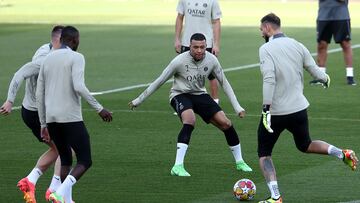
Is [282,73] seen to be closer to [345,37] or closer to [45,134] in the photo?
[45,134]

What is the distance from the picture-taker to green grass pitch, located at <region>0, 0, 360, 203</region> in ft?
47.3

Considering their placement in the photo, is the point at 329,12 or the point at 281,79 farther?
the point at 329,12

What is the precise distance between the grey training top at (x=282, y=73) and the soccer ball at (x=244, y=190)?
2.97ft

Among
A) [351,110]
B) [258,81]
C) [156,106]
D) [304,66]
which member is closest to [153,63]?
[258,81]

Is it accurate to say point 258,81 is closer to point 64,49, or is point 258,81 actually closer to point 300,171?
point 300,171

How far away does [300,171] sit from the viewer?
15.6 m

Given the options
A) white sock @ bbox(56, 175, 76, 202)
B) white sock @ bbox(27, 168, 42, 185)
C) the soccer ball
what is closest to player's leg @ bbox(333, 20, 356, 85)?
the soccer ball

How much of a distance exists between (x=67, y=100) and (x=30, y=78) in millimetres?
1164

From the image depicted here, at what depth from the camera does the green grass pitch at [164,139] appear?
47.3 feet

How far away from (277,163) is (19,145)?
13.5ft

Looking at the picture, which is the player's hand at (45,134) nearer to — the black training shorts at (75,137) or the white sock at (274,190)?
the black training shorts at (75,137)

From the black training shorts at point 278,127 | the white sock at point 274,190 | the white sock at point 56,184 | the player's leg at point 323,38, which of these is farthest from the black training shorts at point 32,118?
the player's leg at point 323,38

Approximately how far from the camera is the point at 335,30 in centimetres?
2523

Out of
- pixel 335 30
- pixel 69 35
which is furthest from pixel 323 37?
pixel 69 35
